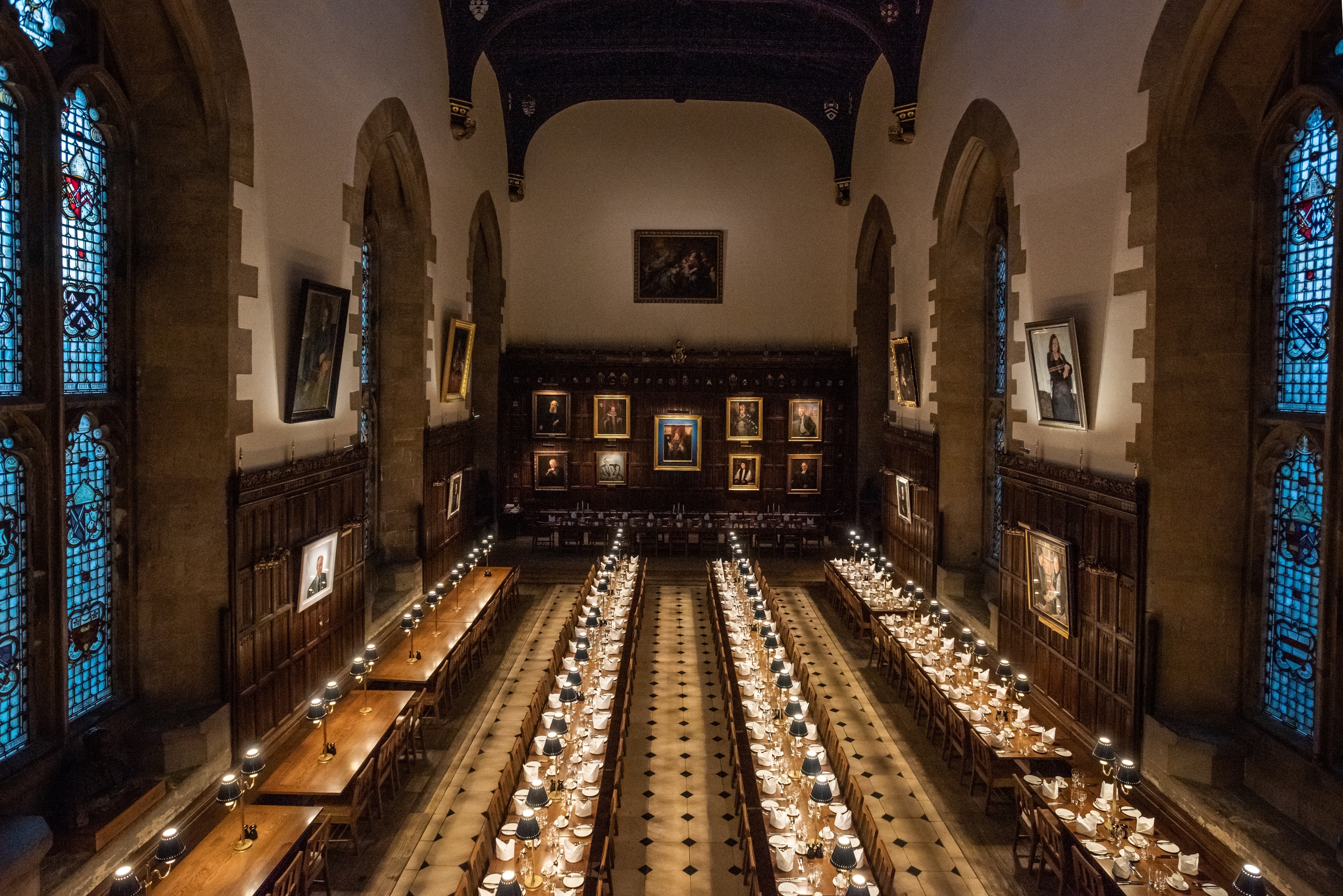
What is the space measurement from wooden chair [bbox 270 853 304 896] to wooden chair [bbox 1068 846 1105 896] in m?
5.13

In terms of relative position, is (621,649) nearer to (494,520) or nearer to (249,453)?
(249,453)

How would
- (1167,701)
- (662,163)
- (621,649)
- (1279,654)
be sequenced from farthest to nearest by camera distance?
1. (662,163)
2. (621,649)
3. (1167,701)
4. (1279,654)

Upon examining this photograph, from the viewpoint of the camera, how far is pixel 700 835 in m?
6.52

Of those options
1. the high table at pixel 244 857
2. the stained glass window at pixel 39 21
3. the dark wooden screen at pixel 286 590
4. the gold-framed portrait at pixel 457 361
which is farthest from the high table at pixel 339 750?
the gold-framed portrait at pixel 457 361

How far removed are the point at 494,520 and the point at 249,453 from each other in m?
10.1

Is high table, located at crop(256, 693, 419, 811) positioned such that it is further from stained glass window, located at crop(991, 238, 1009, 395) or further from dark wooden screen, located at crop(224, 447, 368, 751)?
stained glass window, located at crop(991, 238, 1009, 395)

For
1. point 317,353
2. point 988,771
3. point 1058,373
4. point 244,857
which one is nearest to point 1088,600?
point 988,771

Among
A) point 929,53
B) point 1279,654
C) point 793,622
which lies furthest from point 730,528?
point 1279,654

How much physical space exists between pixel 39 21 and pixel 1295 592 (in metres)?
10.3

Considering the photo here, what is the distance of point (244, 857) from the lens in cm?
504

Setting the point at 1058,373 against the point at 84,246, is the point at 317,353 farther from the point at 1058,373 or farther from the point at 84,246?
the point at 1058,373

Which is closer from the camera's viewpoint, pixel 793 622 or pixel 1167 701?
pixel 1167 701

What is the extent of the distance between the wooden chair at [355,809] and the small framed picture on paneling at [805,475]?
1257 centimetres

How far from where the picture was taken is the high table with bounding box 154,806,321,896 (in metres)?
4.71
